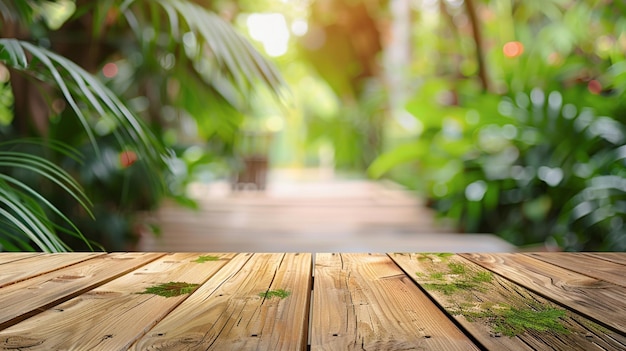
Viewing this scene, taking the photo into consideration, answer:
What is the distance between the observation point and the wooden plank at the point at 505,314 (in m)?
0.45

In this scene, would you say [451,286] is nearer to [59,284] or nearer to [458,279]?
[458,279]

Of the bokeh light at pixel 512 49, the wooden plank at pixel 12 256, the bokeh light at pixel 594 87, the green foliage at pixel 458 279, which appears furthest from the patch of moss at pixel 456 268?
the bokeh light at pixel 512 49

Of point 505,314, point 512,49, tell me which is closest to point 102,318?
point 505,314

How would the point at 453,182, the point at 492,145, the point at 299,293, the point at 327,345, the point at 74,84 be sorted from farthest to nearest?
the point at 492,145 → the point at 453,182 → the point at 74,84 → the point at 299,293 → the point at 327,345

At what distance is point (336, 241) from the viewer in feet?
6.24

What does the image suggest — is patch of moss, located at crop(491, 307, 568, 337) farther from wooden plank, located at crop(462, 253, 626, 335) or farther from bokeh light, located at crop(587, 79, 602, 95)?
bokeh light, located at crop(587, 79, 602, 95)

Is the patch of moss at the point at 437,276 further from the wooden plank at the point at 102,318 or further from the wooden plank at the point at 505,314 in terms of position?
the wooden plank at the point at 102,318

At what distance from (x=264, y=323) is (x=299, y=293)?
108 mm

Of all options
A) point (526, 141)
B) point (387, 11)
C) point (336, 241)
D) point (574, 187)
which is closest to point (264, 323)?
point (336, 241)

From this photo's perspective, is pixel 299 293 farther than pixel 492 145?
No

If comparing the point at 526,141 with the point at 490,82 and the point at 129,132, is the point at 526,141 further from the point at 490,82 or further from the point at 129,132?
the point at 129,132

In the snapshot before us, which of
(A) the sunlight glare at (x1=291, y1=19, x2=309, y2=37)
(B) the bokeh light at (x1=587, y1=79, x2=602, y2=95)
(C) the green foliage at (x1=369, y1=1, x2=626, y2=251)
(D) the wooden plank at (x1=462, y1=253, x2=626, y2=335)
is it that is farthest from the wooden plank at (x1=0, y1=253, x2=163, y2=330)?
(A) the sunlight glare at (x1=291, y1=19, x2=309, y2=37)

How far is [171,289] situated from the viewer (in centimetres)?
63

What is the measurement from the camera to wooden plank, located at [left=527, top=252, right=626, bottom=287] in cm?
73
